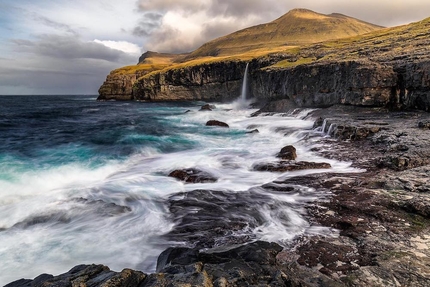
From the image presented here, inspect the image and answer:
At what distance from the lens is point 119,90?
105625 mm

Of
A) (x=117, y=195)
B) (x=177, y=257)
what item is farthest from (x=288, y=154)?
(x=177, y=257)

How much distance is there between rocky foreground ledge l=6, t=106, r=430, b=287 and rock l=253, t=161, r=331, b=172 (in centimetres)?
148

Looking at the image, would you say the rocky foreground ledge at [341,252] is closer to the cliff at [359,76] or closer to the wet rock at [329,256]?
the wet rock at [329,256]

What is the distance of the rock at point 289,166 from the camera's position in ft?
43.4

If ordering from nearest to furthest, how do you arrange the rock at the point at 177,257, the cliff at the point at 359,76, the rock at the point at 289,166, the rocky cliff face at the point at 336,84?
the rock at the point at 177,257, the rock at the point at 289,166, the cliff at the point at 359,76, the rocky cliff face at the point at 336,84

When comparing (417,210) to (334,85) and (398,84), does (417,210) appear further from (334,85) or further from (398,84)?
(334,85)

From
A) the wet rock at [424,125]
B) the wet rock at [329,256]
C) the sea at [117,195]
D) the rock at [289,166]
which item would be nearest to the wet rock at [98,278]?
the sea at [117,195]

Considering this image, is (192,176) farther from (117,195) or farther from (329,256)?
(329,256)

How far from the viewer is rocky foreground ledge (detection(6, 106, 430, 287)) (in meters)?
4.70

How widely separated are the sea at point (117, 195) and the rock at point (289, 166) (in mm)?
498

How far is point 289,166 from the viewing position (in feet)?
44.6

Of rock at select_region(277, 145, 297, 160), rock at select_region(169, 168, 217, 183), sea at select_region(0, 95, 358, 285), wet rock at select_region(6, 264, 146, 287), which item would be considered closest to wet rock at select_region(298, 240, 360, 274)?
sea at select_region(0, 95, 358, 285)

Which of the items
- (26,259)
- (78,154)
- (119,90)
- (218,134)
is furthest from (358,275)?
(119,90)

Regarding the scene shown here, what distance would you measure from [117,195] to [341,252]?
372 inches
